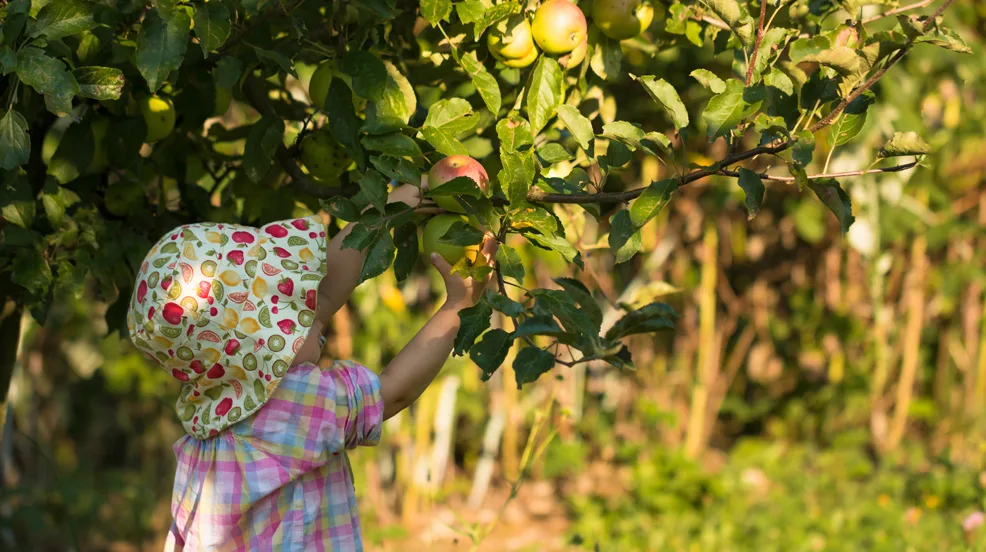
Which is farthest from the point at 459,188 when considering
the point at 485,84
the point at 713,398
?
the point at 713,398

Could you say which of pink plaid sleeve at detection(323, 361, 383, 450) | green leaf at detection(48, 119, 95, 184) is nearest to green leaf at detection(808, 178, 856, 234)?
pink plaid sleeve at detection(323, 361, 383, 450)

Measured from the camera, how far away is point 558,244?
104 cm

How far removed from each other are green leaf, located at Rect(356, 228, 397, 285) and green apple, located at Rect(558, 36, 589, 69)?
1.34 feet

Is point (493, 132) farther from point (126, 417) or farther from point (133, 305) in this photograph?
point (126, 417)

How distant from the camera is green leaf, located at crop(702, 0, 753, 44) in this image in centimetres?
106

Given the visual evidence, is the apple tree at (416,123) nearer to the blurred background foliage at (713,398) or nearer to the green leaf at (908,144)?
the green leaf at (908,144)

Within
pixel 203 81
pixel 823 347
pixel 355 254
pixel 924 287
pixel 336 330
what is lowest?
pixel 823 347

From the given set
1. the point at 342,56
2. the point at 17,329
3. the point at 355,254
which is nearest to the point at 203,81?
the point at 342,56

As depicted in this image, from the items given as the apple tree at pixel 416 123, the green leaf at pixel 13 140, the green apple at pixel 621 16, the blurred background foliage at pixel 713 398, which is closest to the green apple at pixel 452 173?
the apple tree at pixel 416 123

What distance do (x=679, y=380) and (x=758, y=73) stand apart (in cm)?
280

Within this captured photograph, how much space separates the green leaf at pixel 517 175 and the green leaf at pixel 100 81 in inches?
17.9

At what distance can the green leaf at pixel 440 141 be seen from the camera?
43.9 inches

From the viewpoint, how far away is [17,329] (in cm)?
168

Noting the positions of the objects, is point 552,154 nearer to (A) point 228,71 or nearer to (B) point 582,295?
(B) point 582,295
